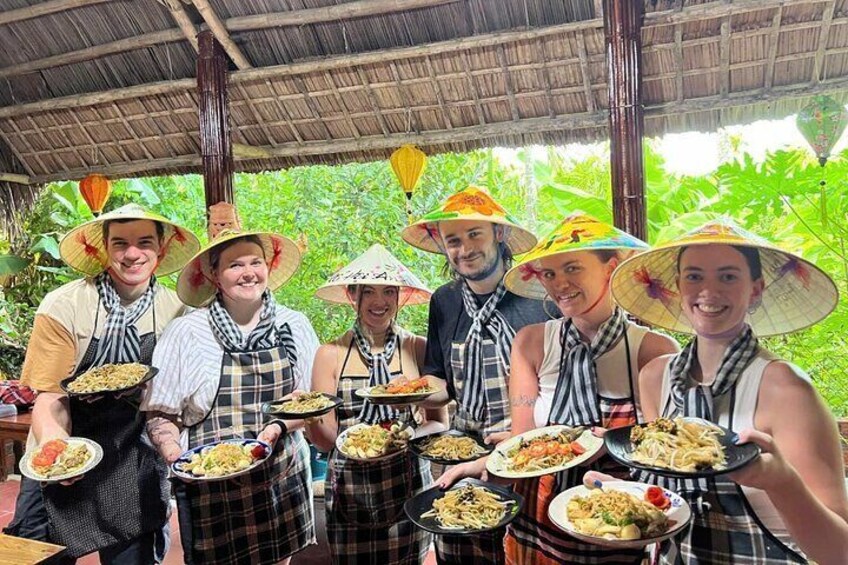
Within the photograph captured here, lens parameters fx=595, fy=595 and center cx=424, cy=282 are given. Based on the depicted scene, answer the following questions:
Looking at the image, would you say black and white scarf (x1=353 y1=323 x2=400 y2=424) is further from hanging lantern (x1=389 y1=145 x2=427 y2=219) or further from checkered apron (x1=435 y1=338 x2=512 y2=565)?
hanging lantern (x1=389 y1=145 x2=427 y2=219)

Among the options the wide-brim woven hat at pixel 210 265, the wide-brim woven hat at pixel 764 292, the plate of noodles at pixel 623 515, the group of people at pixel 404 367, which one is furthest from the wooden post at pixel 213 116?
the plate of noodles at pixel 623 515

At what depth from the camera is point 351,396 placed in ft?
8.87

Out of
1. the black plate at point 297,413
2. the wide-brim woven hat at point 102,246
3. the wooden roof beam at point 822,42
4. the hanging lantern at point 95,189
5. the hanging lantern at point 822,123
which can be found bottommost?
the black plate at point 297,413

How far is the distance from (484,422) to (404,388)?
13.6 inches

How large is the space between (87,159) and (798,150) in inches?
226

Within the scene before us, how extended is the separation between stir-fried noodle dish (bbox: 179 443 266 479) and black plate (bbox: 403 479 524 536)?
0.66m

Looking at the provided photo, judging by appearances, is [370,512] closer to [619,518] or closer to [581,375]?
[581,375]

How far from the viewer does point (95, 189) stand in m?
4.95

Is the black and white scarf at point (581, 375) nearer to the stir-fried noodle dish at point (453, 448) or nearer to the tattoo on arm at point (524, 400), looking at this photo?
the tattoo on arm at point (524, 400)

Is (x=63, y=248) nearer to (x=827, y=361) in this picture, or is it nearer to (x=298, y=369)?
(x=298, y=369)

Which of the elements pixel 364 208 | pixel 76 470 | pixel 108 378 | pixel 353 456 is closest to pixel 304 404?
pixel 353 456

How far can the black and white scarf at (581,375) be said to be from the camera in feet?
6.41

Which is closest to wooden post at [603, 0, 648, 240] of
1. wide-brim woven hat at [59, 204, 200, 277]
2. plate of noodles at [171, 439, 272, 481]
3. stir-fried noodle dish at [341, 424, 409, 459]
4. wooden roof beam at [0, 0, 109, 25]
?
stir-fried noodle dish at [341, 424, 409, 459]

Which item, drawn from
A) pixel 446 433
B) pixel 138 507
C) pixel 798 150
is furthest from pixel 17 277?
pixel 798 150
